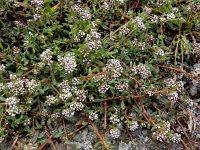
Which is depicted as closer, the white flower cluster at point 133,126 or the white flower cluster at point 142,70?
the white flower cluster at point 133,126

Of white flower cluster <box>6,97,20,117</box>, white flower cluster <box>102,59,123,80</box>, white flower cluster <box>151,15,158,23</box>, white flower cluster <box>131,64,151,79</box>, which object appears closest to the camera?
white flower cluster <box>6,97,20,117</box>

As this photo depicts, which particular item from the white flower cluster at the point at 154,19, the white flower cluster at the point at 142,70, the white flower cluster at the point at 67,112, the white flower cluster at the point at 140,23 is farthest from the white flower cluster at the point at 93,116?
the white flower cluster at the point at 154,19

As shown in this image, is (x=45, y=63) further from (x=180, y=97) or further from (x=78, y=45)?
(x=180, y=97)

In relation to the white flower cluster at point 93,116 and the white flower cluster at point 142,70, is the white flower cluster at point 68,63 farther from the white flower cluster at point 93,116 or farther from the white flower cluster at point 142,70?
the white flower cluster at point 142,70

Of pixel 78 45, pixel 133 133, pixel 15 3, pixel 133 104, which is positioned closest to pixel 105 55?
pixel 78 45

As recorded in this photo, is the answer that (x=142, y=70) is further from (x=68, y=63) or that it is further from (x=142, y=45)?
(x=68, y=63)

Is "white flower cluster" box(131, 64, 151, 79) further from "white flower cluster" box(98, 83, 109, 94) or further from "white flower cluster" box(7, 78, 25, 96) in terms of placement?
"white flower cluster" box(7, 78, 25, 96)

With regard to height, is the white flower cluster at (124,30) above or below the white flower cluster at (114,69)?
above

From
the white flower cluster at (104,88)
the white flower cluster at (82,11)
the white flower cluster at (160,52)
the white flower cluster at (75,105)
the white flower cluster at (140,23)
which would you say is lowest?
the white flower cluster at (75,105)

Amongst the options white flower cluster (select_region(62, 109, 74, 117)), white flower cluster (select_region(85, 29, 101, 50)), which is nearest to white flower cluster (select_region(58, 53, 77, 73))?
white flower cluster (select_region(85, 29, 101, 50))
